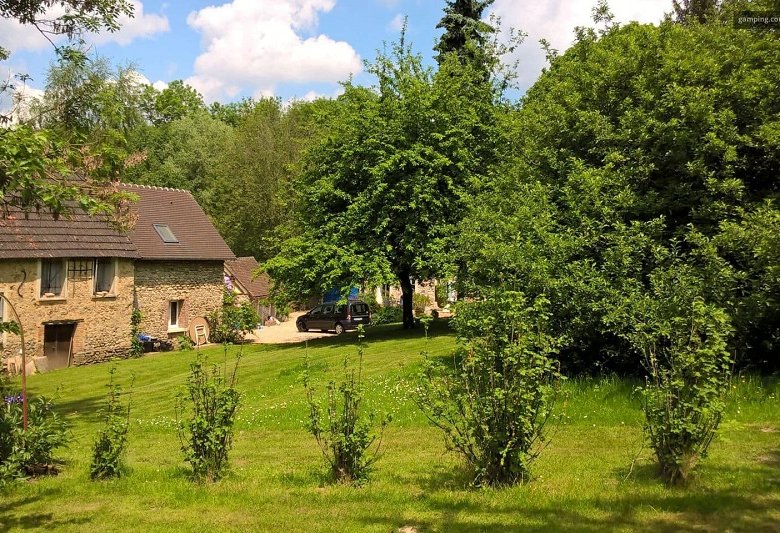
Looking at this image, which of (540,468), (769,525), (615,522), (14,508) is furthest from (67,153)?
(769,525)

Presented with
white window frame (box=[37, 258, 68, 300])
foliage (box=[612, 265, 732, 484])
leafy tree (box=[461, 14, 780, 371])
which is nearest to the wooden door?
white window frame (box=[37, 258, 68, 300])

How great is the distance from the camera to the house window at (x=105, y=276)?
1035 inches

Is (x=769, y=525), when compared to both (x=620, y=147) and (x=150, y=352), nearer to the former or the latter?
(x=620, y=147)

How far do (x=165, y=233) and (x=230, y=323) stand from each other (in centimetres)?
563

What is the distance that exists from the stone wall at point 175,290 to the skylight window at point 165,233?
1323 millimetres

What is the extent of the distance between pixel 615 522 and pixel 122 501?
4.96 m

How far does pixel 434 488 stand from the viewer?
20.2ft

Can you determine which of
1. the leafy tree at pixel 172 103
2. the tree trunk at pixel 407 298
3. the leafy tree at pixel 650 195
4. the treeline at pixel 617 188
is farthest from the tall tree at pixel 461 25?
the leafy tree at pixel 172 103

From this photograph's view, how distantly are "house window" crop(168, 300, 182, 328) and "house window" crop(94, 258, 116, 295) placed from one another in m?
3.77

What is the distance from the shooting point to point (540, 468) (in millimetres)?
6699

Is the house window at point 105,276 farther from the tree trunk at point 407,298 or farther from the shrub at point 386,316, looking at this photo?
the shrub at point 386,316

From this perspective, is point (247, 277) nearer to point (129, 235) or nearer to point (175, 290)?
point (175, 290)

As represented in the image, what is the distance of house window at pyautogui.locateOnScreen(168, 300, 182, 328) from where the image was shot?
98.6 feet

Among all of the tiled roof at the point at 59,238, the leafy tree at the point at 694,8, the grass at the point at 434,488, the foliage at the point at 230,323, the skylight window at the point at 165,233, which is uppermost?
the leafy tree at the point at 694,8
